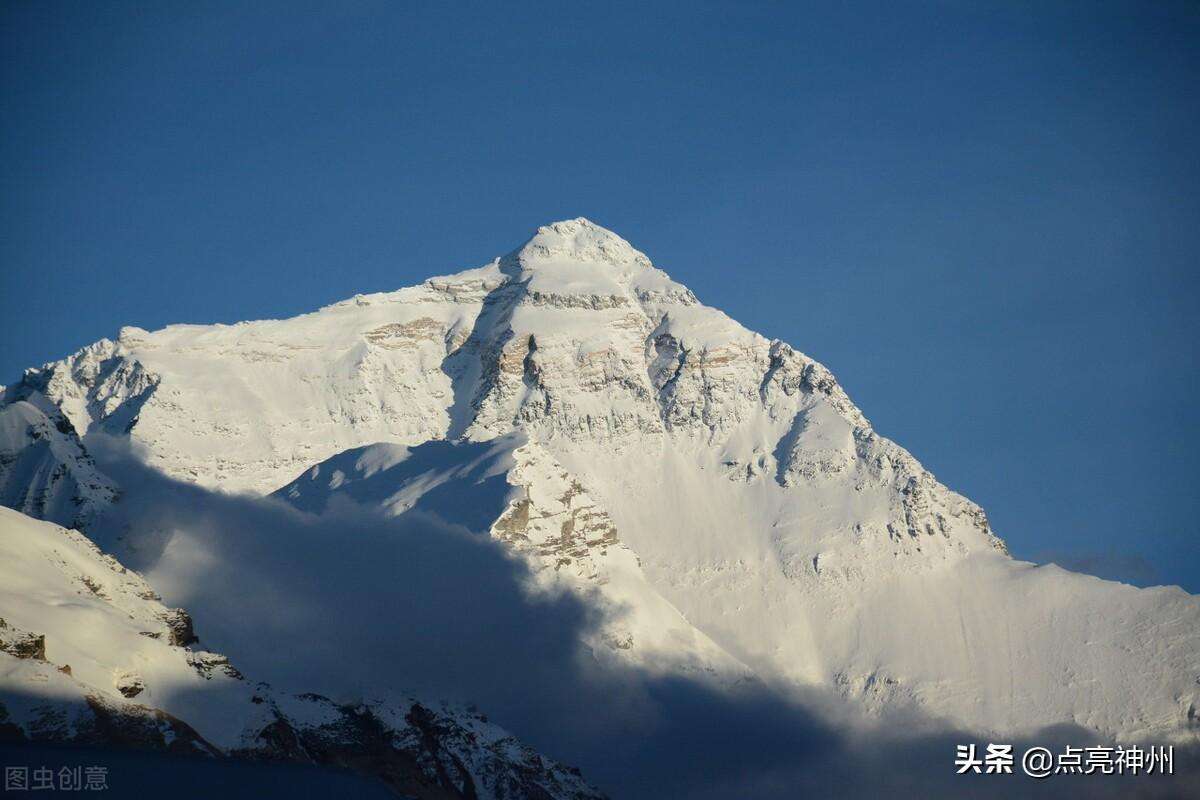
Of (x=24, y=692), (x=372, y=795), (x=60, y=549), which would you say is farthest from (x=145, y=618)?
(x=372, y=795)

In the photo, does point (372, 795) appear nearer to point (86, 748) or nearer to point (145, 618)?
point (86, 748)

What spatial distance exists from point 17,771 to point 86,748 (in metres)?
20.5

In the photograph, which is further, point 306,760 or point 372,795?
point 306,760

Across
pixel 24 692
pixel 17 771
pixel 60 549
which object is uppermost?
pixel 60 549

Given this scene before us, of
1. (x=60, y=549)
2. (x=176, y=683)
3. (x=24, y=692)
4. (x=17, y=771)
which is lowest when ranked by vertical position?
(x=17, y=771)

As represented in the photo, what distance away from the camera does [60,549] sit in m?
195

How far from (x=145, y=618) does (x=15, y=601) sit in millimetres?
21249

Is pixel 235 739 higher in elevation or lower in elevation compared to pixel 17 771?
higher

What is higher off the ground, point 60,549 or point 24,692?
point 60,549

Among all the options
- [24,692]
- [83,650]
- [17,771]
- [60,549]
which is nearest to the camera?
[17,771]

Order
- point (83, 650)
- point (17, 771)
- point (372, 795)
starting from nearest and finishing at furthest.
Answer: point (17, 771)
point (372, 795)
point (83, 650)

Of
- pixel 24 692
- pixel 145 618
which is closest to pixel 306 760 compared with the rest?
pixel 145 618

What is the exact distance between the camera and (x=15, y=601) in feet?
564

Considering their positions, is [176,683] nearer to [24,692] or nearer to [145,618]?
[145,618]
